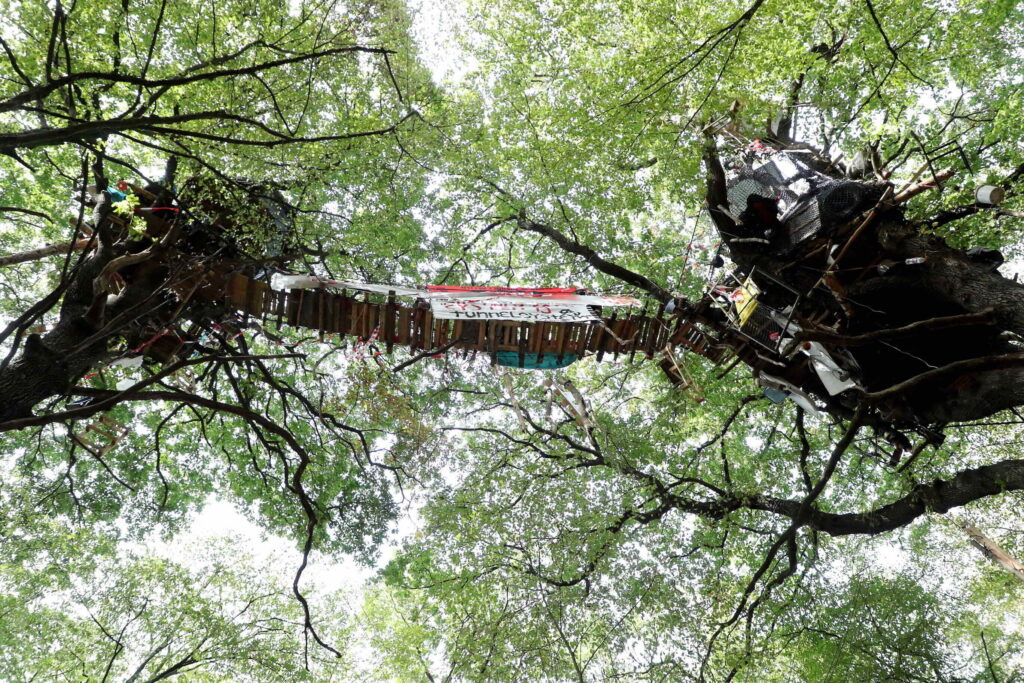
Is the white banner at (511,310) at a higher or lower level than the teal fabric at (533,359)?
higher

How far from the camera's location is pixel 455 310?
5500 mm

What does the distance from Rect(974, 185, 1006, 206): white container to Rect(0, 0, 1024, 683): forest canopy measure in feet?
0.15

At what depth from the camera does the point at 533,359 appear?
6.08m

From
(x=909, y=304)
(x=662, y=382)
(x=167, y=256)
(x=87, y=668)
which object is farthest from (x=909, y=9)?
(x=87, y=668)

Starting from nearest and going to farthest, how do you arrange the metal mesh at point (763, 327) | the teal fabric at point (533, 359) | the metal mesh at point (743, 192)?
1. the teal fabric at point (533, 359)
2. the metal mesh at point (763, 327)
3. the metal mesh at point (743, 192)

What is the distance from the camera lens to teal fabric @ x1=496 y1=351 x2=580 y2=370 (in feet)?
19.8

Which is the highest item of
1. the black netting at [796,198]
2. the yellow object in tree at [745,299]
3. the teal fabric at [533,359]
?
the black netting at [796,198]

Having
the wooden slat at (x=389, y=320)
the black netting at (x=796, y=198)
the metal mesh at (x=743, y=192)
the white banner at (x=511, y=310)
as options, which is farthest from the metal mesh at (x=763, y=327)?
the wooden slat at (x=389, y=320)

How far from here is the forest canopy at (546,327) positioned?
581 centimetres

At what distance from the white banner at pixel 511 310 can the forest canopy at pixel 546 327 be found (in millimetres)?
51

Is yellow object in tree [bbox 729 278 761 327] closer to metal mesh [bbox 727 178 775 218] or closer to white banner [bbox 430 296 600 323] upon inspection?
metal mesh [bbox 727 178 775 218]

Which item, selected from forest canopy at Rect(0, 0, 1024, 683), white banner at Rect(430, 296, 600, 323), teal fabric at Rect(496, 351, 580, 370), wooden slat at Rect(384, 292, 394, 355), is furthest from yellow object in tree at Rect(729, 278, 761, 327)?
wooden slat at Rect(384, 292, 394, 355)

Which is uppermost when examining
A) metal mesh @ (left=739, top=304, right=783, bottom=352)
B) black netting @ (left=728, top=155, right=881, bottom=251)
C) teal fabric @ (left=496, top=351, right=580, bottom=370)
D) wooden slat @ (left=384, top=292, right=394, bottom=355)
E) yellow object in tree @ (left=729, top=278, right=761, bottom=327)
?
black netting @ (left=728, top=155, right=881, bottom=251)

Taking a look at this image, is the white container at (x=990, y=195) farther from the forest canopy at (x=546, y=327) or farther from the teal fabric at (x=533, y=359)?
the teal fabric at (x=533, y=359)
